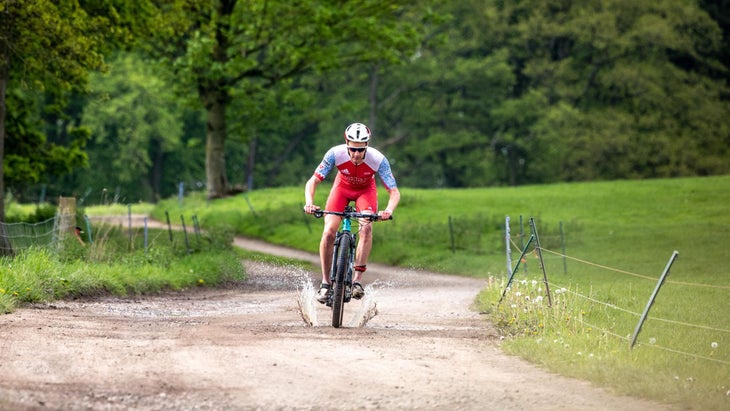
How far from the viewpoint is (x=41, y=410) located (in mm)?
7508

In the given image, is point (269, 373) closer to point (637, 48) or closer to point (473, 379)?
point (473, 379)

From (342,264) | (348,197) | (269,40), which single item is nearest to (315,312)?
(342,264)

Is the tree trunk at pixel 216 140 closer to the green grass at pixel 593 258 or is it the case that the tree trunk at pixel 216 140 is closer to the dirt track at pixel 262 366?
the green grass at pixel 593 258

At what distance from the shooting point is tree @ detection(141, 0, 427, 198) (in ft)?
125

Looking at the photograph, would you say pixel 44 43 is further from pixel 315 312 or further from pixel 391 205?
pixel 391 205

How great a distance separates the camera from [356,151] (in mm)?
13227

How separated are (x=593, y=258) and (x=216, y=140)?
1942 cm

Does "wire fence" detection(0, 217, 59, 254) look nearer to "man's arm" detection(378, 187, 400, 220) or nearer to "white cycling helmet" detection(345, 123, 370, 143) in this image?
"man's arm" detection(378, 187, 400, 220)

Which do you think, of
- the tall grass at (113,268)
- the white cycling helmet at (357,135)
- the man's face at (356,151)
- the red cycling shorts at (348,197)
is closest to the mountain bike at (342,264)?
the red cycling shorts at (348,197)

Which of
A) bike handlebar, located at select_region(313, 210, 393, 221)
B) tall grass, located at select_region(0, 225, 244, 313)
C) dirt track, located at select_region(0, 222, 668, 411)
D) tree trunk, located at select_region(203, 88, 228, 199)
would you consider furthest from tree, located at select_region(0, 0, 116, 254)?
tree trunk, located at select_region(203, 88, 228, 199)

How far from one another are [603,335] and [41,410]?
6.50m

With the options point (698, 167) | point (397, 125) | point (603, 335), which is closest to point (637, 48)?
point (698, 167)

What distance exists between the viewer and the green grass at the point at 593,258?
1023 cm

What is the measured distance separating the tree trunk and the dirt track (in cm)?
2804
